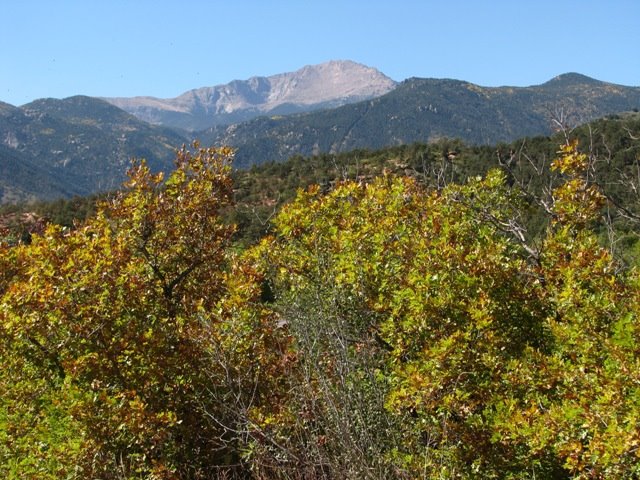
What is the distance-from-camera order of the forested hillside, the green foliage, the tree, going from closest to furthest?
1. the green foliage
2. the forested hillside
3. the tree

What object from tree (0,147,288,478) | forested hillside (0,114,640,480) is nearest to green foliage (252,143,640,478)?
forested hillside (0,114,640,480)

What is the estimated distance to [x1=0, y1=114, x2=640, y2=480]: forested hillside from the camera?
5.80m

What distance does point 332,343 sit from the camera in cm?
583

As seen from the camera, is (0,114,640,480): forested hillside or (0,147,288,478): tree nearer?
(0,114,640,480): forested hillside

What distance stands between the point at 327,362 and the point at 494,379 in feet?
7.42

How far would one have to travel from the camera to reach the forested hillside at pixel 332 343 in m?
5.80

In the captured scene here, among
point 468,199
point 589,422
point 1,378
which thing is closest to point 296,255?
point 468,199

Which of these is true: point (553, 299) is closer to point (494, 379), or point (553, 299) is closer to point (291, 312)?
point (494, 379)

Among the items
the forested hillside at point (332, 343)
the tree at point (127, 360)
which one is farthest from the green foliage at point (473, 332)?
the tree at point (127, 360)

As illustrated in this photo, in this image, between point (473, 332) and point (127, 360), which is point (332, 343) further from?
point (127, 360)

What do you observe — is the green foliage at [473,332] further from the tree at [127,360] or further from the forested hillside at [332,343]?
the tree at [127,360]

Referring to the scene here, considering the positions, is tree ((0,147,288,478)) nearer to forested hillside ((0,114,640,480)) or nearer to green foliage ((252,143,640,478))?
forested hillside ((0,114,640,480))

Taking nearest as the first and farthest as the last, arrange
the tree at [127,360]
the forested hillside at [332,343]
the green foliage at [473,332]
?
the green foliage at [473,332], the forested hillside at [332,343], the tree at [127,360]

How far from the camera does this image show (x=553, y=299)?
6527mm
